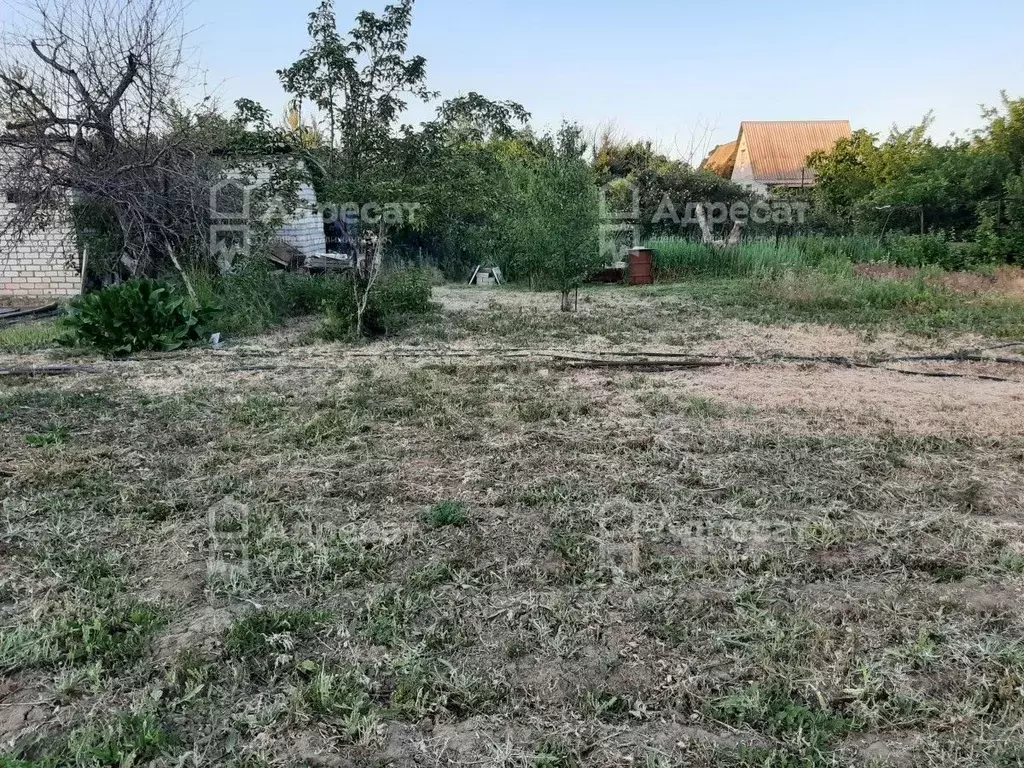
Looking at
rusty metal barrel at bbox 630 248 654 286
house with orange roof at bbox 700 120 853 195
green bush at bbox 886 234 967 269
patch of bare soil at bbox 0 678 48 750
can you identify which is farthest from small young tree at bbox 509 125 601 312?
house with orange roof at bbox 700 120 853 195

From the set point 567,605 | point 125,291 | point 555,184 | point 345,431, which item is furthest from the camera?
point 555,184

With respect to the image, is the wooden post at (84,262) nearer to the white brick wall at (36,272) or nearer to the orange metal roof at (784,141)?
the white brick wall at (36,272)

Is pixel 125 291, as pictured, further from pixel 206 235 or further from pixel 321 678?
pixel 321 678

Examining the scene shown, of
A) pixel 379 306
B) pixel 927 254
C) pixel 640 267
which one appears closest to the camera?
pixel 379 306

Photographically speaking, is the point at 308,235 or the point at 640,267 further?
the point at 308,235

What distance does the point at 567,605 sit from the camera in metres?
2.31

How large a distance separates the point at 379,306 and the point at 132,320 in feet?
8.21

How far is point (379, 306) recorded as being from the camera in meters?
8.23

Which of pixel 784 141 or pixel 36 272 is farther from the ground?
pixel 784 141

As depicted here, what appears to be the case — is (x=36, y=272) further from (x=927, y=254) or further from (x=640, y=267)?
(x=927, y=254)

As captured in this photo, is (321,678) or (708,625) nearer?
(321,678)

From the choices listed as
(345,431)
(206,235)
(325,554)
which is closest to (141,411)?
(345,431)

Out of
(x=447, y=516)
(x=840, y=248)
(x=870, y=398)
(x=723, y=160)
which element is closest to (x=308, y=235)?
(x=840, y=248)

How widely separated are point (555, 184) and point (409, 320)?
122 inches
